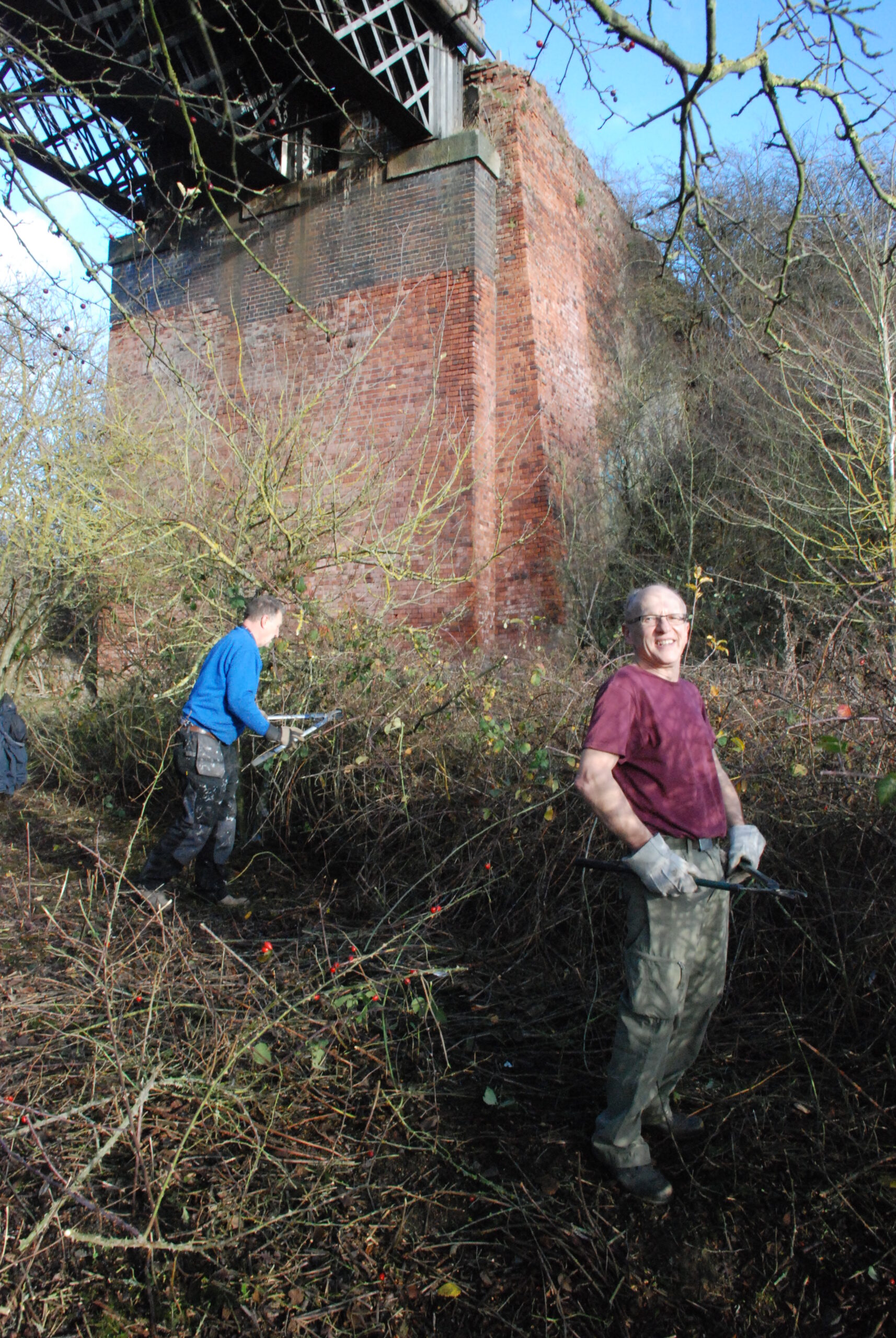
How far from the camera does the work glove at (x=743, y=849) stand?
2688 mm

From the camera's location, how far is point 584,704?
4977 mm

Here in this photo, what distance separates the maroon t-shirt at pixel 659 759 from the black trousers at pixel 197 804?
10.1 ft

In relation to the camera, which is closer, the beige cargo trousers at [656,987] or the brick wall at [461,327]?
the beige cargo trousers at [656,987]

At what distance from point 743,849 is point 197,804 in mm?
3418

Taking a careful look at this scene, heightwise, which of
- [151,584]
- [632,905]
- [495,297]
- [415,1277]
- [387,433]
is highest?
[495,297]

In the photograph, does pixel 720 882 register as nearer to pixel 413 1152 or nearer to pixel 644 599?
pixel 644 599

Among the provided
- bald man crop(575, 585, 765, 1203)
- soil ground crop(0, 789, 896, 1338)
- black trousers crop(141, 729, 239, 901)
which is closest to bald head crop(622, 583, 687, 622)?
bald man crop(575, 585, 765, 1203)

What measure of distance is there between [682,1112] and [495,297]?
10.5m

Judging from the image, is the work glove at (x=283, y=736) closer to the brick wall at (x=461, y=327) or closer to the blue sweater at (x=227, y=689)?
the blue sweater at (x=227, y=689)

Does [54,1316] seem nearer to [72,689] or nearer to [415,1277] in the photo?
[415,1277]

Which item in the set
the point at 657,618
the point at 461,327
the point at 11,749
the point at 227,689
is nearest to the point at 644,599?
the point at 657,618

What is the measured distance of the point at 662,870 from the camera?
A: 8.11 ft

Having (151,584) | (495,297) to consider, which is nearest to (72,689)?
(151,584)

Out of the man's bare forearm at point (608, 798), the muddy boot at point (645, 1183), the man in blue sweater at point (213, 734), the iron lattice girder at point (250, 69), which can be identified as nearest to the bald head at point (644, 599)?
the man's bare forearm at point (608, 798)
